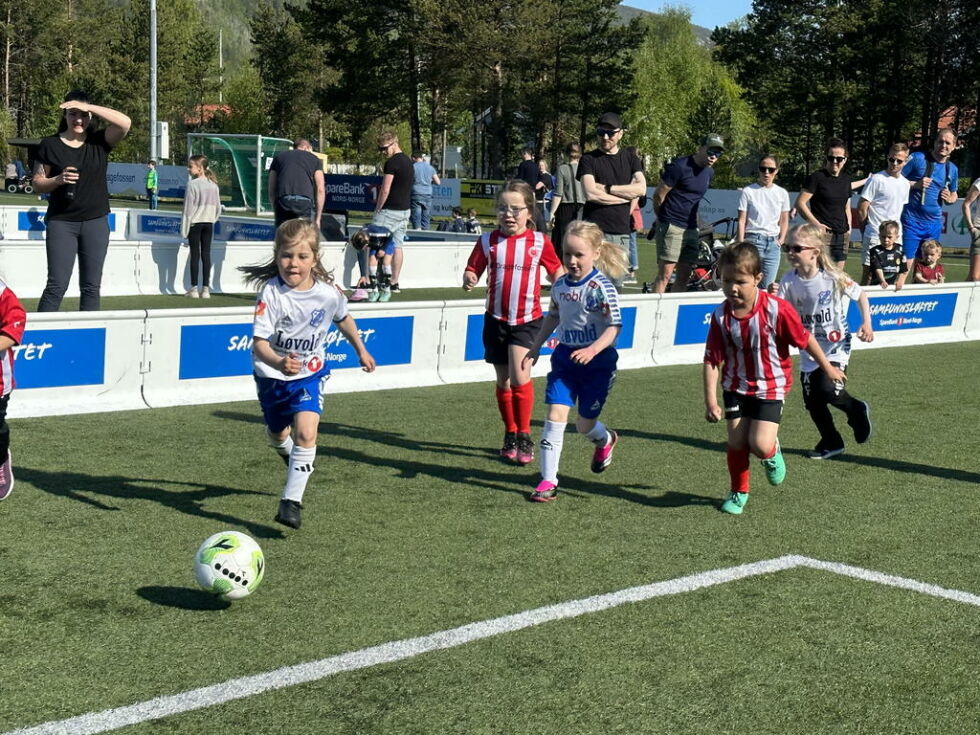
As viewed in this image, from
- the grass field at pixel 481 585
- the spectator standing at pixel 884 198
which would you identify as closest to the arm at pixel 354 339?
the grass field at pixel 481 585

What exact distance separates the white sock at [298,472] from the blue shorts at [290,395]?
0.73 feet

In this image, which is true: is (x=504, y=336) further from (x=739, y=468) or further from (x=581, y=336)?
(x=739, y=468)

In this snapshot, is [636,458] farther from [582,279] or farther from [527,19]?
[527,19]

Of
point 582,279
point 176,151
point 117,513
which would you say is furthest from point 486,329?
point 176,151

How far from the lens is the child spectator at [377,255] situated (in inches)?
627

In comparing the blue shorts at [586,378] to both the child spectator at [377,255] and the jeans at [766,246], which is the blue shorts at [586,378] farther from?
the child spectator at [377,255]

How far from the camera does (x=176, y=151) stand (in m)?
97.9

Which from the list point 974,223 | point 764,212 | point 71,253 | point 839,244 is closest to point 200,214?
point 71,253

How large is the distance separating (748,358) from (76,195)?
5621mm

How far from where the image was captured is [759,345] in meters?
6.79

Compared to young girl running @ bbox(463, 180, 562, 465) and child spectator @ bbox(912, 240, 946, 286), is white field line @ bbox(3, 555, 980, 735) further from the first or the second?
child spectator @ bbox(912, 240, 946, 286)

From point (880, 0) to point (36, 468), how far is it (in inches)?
2168

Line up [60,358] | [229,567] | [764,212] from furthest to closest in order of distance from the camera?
[764,212] < [60,358] < [229,567]

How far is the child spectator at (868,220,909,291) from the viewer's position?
14945 millimetres
